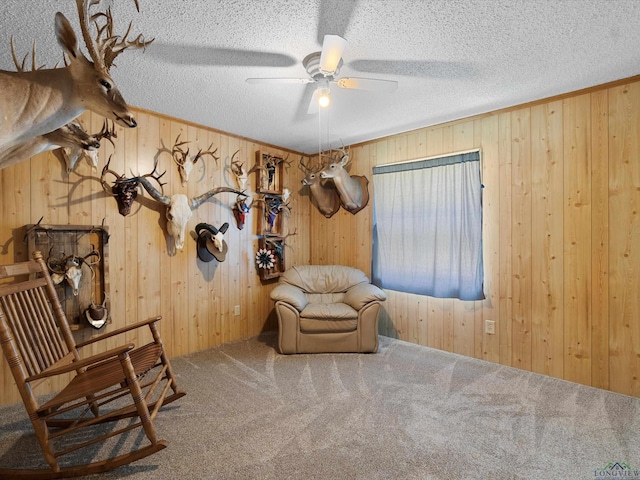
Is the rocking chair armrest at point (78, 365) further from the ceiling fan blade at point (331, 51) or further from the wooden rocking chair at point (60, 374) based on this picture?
the ceiling fan blade at point (331, 51)

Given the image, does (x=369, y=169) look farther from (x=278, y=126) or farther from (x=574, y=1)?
(x=574, y=1)

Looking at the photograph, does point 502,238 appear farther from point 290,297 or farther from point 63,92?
point 63,92

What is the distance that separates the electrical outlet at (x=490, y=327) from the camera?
3.14m

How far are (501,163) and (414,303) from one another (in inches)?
67.5

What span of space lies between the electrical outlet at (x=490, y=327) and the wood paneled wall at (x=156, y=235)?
2.48 meters

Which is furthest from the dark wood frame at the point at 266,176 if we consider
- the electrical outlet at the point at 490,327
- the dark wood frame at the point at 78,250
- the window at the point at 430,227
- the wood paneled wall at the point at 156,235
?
the electrical outlet at the point at 490,327

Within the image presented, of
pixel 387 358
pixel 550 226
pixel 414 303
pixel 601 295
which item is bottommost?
pixel 387 358

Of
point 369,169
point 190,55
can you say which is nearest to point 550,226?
point 369,169

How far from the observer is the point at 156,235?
10.3 feet

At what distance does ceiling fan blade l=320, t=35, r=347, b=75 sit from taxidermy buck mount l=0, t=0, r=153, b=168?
0.85 metres

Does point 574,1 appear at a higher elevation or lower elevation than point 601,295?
higher

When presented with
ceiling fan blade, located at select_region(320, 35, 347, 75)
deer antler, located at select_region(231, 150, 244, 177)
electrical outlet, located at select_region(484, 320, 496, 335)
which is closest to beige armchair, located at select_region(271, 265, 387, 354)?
electrical outlet, located at select_region(484, 320, 496, 335)

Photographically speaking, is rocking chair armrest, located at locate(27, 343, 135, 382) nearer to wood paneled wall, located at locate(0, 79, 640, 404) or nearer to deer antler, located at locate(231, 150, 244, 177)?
wood paneled wall, located at locate(0, 79, 640, 404)

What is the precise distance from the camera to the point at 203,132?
3486mm
